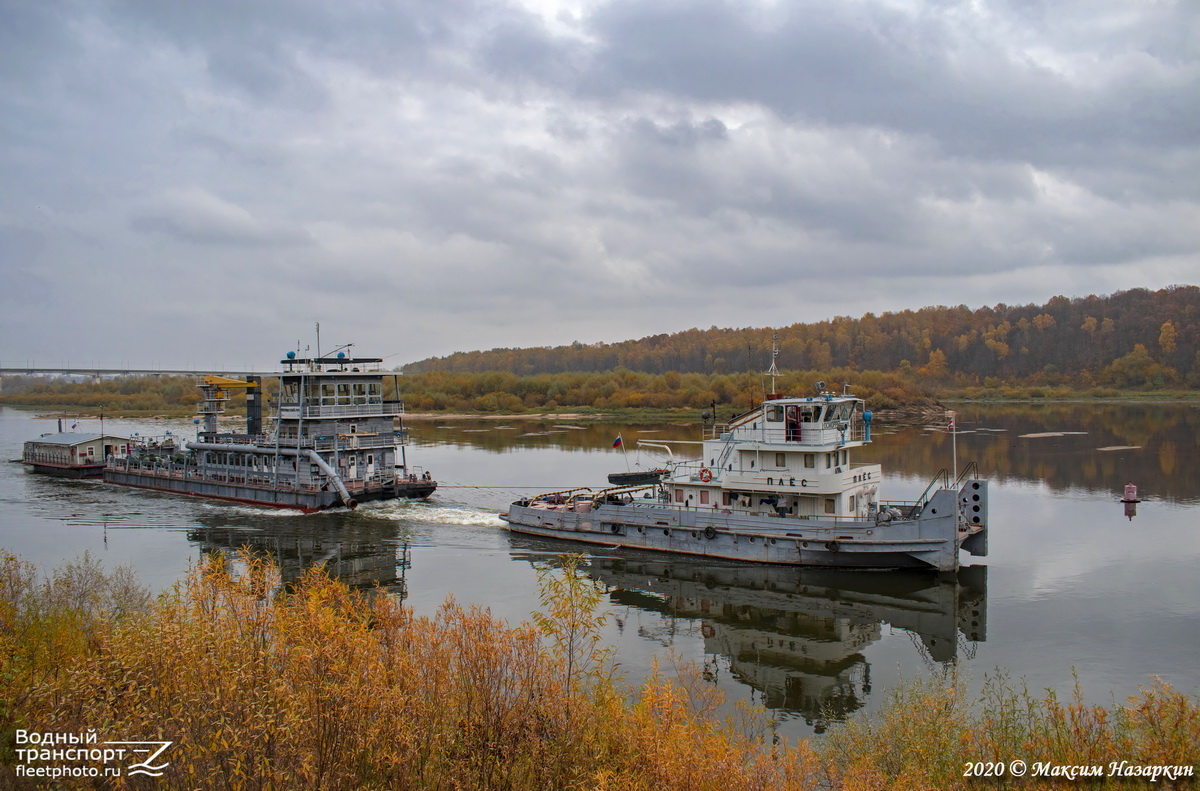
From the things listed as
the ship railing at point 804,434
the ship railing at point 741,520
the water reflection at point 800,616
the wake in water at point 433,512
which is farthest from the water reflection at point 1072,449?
the wake in water at point 433,512

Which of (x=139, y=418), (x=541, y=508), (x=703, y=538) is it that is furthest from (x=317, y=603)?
(x=139, y=418)

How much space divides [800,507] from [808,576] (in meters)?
2.70

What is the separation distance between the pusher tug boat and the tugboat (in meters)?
15.1

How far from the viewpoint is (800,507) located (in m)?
28.2

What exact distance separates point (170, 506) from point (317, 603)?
35127 mm

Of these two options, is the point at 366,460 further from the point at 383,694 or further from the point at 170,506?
the point at 383,694

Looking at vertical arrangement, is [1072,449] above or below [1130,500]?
above

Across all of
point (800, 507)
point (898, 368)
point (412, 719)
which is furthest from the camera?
point (898, 368)

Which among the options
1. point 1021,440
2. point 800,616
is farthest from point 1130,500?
point 1021,440

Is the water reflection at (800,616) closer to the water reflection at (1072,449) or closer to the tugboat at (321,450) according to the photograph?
the tugboat at (321,450)

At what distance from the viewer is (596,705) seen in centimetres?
1216

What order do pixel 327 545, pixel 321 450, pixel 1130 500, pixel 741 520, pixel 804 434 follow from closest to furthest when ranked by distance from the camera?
pixel 804 434
pixel 741 520
pixel 327 545
pixel 1130 500
pixel 321 450

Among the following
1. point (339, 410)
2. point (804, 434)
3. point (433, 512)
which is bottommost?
point (433, 512)

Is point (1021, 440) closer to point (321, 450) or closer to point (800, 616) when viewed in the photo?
point (800, 616)
